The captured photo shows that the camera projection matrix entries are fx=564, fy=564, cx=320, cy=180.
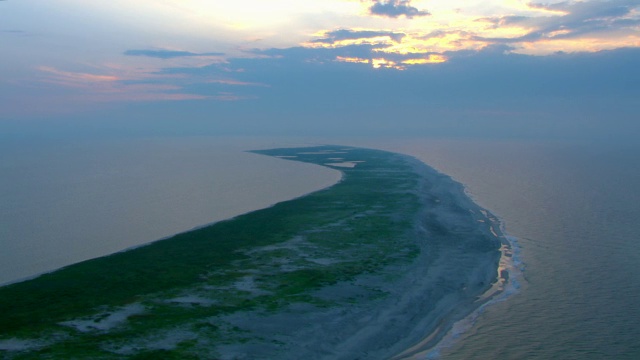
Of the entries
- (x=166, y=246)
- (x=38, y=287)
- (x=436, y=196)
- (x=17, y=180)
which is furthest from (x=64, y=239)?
(x=17, y=180)

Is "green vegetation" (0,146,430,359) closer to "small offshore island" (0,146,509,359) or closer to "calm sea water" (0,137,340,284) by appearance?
"small offshore island" (0,146,509,359)

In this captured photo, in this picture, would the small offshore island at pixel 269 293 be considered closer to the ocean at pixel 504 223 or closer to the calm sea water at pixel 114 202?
the ocean at pixel 504 223

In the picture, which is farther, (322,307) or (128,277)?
(128,277)

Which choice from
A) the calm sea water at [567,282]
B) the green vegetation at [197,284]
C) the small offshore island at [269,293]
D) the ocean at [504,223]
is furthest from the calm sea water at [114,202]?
the calm sea water at [567,282]

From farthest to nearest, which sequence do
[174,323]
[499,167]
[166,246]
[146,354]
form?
[499,167] → [166,246] → [174,323] → [146,354]

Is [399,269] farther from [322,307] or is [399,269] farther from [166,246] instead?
[166,246]

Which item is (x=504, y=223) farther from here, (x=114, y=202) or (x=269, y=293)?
(x=114, y=202)
